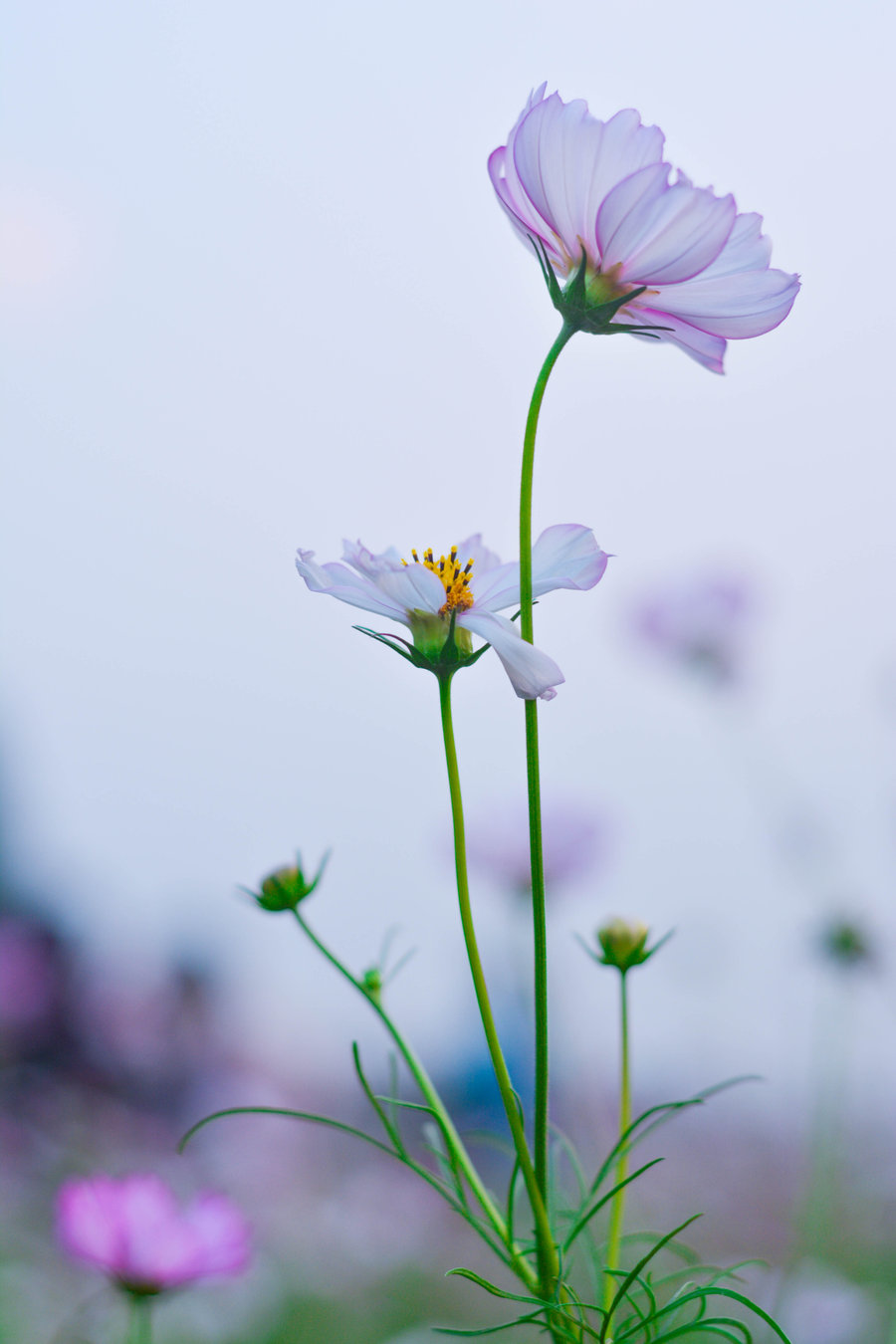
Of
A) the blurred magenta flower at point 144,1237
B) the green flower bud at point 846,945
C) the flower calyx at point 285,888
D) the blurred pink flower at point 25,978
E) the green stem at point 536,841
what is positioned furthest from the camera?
the blurred pink flower at point 25,978

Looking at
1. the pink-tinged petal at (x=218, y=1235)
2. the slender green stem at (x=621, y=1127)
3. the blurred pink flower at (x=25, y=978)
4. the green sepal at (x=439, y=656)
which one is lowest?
the blurred pink flower at (x=25, y=978)

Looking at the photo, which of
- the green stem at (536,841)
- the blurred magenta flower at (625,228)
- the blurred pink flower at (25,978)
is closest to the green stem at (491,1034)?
the green stem at (536,841)

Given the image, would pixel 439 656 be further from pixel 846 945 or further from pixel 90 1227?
pixel 846 945

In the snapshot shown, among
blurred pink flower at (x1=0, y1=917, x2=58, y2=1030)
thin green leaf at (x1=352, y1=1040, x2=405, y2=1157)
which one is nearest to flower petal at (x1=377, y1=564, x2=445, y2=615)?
thin green leaf at (x1=352, y1=1040, x2=405, y2=1157)

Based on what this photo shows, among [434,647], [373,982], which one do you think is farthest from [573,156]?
[373,982]

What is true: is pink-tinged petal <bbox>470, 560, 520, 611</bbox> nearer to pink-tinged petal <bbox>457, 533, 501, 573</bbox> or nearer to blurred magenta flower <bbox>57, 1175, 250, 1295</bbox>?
pink-tinged petal <bbox>457, 533, 501, 573</bbox>

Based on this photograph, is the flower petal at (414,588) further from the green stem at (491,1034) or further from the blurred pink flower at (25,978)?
the blurred pink flower at (25,978)
